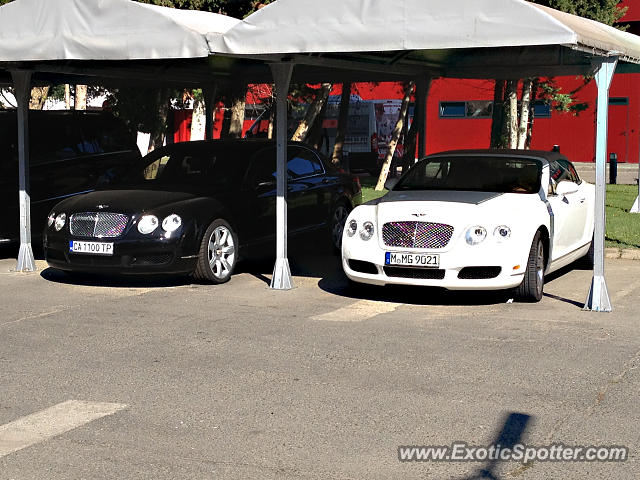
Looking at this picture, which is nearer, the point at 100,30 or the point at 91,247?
the point at 91,247

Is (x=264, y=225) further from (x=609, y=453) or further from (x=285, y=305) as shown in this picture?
(x=609, y=453)

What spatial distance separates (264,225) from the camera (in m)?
12.6

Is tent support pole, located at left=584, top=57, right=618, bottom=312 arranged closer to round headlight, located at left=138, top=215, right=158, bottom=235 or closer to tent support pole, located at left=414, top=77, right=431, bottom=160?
round headlight, located at left=138, top=215, right=158, bottom=235

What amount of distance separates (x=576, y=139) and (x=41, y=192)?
31394mm

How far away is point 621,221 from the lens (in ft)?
57.2

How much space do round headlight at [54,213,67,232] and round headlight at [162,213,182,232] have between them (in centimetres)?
118

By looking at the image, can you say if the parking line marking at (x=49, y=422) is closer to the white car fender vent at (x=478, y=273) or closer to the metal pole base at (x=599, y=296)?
the white car fender vent at (x=478, y=273)

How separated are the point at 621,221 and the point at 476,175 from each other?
6694 millimetres

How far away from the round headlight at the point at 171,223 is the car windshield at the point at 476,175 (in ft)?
7.82

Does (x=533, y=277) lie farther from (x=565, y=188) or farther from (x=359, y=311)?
(x=359, y=311)

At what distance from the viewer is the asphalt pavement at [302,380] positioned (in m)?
5.65

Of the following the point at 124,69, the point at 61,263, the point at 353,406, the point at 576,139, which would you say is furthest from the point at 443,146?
the point at 353,406

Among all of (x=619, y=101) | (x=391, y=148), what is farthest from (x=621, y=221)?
(x=619, y=101)

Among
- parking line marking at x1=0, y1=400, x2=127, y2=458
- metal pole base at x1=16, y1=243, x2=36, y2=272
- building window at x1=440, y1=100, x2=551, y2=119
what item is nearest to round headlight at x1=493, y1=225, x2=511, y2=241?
parking line marking at x1=0, y1=400, x2=127, y2=458
